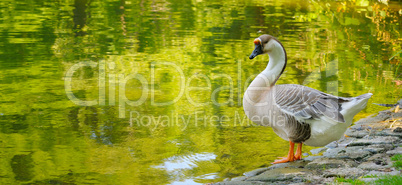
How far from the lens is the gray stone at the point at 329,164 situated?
5.04 metres

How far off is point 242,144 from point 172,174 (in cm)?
136

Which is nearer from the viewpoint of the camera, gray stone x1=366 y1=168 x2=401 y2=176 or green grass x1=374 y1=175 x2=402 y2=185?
green grass x1=374 y1=175 x2=402 y2=185

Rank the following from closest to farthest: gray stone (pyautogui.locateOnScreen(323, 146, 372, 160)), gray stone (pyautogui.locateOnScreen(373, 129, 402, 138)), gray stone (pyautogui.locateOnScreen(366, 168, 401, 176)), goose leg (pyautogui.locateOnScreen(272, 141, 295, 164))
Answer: gray stone (pyautogui.locateOnScreen(366, 168, 401, 176)) < gray stone (pyautogui.locateOnScreen(323, 146, 372, 160)) < goose leg (pyautogui.locateOnScreen(272, 141, 295, 164)) < gray stone (pyautogui.locateOnScreen(373, 129, 402, 138))

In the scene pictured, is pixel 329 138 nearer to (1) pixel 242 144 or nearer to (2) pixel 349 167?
(2) pixel 349 167

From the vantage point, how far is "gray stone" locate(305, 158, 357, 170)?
16.5 ft

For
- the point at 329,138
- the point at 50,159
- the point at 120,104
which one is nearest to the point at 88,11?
the point at 120,104

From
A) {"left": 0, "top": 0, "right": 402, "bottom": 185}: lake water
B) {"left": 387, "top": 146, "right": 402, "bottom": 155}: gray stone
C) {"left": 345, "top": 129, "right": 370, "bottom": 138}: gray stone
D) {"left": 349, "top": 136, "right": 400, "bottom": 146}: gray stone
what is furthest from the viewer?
{"left": 345, "top": 129, "right": 370, "bottom": 138}: gray stone

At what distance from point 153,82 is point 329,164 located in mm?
5101

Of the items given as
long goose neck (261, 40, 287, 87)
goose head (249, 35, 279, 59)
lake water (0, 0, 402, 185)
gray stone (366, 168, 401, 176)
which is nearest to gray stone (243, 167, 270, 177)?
lake water (0, 0, 402, 185)

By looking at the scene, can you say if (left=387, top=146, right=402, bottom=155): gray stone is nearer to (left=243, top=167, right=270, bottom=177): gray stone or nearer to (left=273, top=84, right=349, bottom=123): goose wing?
(left=273, top=84, right=349, bottom=123): goose wing

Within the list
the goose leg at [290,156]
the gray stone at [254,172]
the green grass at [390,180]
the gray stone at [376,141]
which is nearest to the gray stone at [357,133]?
the gray stone at [376,141]

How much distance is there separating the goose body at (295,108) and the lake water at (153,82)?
782 millimetres

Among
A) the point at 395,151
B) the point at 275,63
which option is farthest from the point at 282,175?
the point at 275,63

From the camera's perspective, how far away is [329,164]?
5.10 meters
